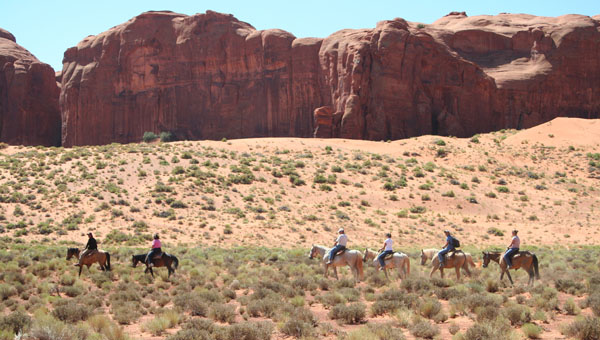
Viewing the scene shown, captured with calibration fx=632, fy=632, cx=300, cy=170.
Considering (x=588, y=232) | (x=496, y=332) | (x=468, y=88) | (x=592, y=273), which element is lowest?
(x=588, y=232)

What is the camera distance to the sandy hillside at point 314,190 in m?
39.4

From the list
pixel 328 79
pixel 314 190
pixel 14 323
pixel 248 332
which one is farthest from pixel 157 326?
pixel 328 79

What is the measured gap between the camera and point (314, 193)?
48281 millimetres

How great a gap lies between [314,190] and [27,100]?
58.1 m

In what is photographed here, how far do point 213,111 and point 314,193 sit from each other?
3418 cm

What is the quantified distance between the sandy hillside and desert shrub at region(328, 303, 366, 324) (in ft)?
72.8

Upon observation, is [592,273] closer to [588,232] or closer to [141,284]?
[141,284]

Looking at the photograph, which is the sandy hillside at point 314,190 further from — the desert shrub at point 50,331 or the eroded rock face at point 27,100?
the eroded rock face at point 27,100

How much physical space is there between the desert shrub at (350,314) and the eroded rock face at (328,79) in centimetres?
5277

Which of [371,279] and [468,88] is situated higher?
[468,88]

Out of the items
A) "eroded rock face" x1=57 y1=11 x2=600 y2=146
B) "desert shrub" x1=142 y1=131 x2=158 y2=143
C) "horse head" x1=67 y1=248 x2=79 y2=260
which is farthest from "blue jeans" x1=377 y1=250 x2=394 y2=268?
"desert shrub" x1=142 y1=131 x2=158 y2=143

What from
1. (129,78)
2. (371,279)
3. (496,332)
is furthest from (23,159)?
(496,332)

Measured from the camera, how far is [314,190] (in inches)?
1927

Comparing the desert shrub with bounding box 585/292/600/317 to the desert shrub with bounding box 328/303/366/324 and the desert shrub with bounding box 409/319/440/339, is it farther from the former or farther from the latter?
the desert shrub with bounding box 328/303/366/324
